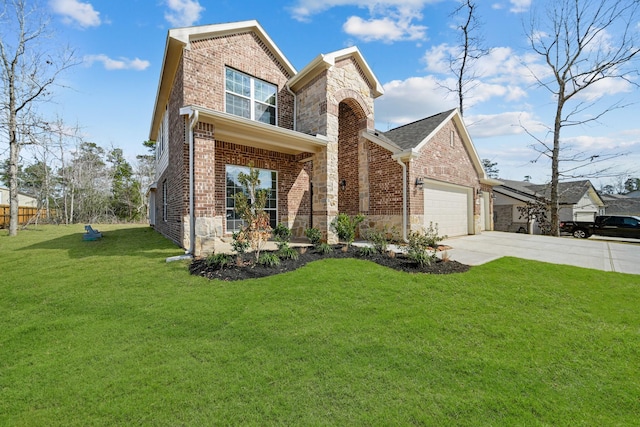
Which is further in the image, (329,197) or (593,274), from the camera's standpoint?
(329,197)

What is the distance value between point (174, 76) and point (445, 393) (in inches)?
454

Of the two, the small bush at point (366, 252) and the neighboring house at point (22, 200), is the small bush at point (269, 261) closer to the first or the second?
the small bush at point (366, 252)

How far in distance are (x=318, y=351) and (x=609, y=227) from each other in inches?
811

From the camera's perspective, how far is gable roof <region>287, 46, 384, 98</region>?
344 inches

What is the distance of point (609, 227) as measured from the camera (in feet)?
47.8

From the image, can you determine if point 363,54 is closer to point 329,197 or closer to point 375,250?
point 329,197

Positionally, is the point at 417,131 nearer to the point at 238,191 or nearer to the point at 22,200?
the point at 238,191

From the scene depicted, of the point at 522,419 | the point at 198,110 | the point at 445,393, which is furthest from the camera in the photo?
the point at 198,110

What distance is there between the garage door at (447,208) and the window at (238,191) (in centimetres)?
594

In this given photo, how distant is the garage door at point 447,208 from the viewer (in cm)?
1005

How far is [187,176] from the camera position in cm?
717

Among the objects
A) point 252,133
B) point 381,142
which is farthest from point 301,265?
point 381,142

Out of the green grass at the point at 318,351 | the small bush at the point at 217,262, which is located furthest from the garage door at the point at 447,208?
the small bush at the point at 217,262

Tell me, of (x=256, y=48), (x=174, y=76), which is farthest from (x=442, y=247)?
(x=174, y=76)
